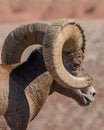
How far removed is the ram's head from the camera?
884cm

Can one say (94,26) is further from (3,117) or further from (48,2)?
(48,2)

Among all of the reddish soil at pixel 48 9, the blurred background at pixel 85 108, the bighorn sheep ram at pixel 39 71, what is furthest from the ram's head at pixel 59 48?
the reddish soil at pixel 48 9

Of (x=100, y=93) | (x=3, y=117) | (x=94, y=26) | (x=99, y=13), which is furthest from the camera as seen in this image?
(x=99, y=13)

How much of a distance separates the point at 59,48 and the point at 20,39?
3.26 ft

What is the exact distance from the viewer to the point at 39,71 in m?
9.66

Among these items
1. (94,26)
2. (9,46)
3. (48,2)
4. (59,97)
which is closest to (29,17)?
(48,2)

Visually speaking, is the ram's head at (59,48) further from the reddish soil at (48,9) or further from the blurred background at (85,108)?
the reddish soil at (48,9)

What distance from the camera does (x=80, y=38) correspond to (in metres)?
9.57

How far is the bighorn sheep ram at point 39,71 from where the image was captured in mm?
8961

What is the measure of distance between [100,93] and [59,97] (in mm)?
1178

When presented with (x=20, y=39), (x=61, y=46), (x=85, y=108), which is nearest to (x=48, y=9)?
(x=85, y=108)

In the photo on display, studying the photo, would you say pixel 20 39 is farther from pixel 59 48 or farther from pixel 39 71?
pixel 59 48

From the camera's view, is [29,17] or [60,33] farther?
[29,17]

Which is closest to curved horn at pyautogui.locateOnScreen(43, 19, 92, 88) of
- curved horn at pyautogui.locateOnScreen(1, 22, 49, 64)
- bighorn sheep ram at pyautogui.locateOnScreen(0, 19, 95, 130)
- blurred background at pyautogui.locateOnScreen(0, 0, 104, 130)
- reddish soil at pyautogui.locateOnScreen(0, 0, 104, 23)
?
bighorn sheep ram at pyautogui.locateOnScreen(0, 19, 95, 130)
